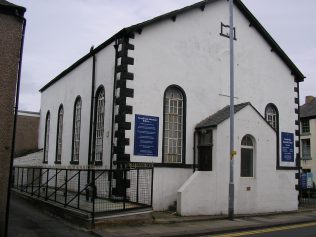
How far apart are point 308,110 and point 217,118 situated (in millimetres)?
27778

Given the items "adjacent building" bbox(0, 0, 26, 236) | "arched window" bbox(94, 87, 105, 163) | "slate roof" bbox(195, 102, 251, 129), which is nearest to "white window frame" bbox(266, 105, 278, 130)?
"slate roof" bbox(195, 102, 251, 129)

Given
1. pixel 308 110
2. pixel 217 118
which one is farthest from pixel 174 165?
pixel 308 110

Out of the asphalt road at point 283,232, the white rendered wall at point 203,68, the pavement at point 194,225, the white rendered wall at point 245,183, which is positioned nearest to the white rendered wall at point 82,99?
the white rendered wall at point 203,68

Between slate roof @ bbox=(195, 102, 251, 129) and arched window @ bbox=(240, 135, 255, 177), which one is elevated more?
slate roof @ bbox=(195, 102, 251, 129)

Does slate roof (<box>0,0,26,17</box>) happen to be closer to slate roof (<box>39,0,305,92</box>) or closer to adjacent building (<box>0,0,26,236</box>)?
adjacent building (<box>0,0,26,236</box>)

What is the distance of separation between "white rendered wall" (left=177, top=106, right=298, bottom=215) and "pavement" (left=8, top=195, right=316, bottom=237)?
0.72 m

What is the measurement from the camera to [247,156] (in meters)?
18.8

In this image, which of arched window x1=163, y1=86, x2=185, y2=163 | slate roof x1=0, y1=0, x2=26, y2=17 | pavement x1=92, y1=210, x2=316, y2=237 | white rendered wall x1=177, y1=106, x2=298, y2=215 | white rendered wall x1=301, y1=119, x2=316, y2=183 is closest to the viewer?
slate roof x1=0, y1=0, x2=26, y2=17

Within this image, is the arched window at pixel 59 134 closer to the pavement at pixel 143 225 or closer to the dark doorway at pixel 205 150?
the pavement at pixel 143 225

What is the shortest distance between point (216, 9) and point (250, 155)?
7.22 metres

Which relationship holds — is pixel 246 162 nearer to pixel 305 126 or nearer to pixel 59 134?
pixel 59 134

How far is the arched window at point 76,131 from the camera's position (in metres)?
22.1

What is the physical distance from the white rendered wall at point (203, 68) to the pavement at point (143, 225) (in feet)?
10.7

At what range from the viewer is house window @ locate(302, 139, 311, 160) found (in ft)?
138
